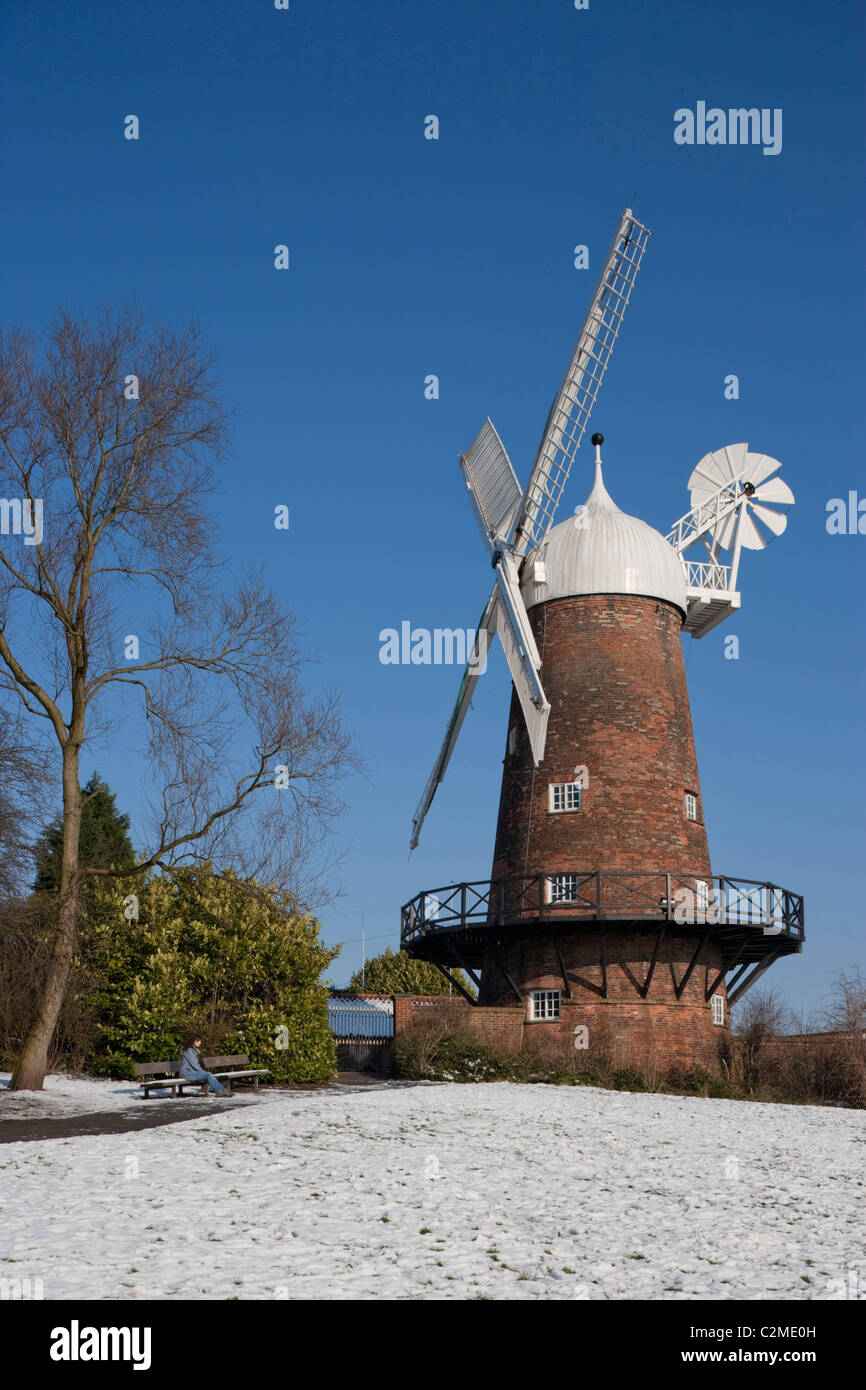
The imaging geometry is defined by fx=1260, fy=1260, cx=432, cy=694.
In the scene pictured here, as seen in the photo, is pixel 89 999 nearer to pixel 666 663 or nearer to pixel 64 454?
pixel 64 454

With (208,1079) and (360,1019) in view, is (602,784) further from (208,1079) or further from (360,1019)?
(360,1019)

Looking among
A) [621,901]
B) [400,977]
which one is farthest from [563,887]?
[400,977]

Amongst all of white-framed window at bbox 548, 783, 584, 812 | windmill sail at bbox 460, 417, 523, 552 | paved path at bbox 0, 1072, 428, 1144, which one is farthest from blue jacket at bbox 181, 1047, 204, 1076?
windmill sail at bbox 460, 417, 523, 552

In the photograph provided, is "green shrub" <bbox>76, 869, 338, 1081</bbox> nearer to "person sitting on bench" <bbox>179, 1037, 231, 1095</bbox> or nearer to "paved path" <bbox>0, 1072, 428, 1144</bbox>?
"paved path" <bbox>0, 1072, 428, 1144</bbox>

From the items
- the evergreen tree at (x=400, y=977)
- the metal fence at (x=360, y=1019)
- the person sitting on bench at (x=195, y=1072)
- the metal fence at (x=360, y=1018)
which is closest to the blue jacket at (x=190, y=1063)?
the person sitting on bench at (x=195, y=1072)

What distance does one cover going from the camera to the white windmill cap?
26984 millimetres

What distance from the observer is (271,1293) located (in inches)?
309

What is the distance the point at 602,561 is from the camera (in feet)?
88.6

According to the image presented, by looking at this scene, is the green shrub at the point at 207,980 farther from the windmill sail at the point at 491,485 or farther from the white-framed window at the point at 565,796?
the windmill sail at the point at 491,485

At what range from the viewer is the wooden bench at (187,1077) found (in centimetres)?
1927

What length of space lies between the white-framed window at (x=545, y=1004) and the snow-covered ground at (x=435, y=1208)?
25.3 ft

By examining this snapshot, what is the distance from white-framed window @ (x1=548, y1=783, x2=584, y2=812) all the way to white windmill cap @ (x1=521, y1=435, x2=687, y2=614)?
13.6 feet

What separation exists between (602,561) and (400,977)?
28295 millimetres
